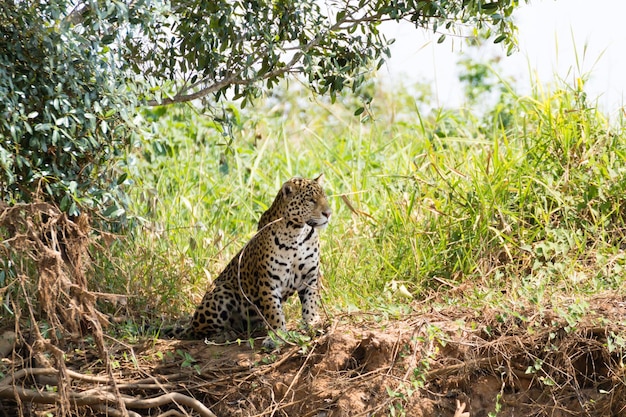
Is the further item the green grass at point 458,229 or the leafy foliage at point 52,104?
the green grass at point 458,229

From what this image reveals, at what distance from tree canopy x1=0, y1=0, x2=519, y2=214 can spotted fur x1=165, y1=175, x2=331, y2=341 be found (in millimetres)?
839

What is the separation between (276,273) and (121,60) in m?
1.88

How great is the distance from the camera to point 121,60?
5.78 meters

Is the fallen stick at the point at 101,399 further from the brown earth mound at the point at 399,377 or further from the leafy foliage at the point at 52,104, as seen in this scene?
the leafy foliage at the point at 52,104

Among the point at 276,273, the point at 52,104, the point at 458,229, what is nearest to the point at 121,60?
the point at 52,104

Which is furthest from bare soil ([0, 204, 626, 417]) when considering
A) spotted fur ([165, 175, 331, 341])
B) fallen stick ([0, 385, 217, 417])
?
spotted fur ([165, 175, 331, 341])

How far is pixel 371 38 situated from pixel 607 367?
2726 mm

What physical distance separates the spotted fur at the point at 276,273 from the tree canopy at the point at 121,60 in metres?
0.84

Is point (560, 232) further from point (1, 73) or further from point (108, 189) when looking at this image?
point (1, 73)

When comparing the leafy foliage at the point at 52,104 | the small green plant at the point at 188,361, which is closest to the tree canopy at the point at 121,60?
the leafy foliage at the point at 52,104

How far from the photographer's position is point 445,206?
7.89 metres

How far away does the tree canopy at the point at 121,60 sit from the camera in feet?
17.9

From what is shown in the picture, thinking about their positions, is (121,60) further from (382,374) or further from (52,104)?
(382,374)

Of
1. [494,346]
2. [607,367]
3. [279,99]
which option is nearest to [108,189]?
[494,346]
